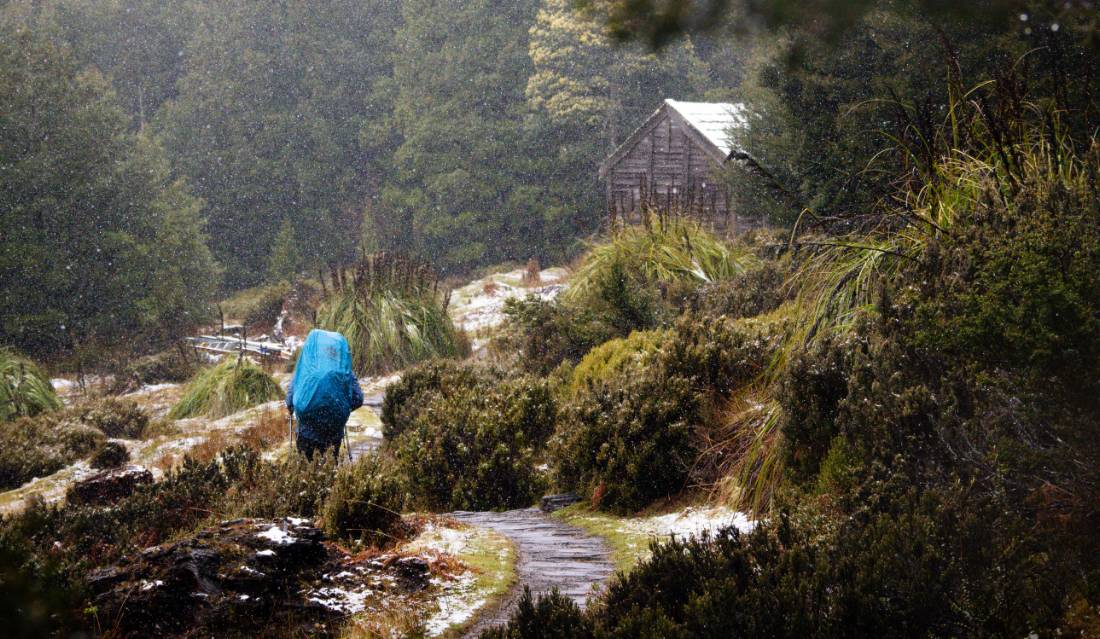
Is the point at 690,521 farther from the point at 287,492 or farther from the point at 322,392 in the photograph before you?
the point at 322,392

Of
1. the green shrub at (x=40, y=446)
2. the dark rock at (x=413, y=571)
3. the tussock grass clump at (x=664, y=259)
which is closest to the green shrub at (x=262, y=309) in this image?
the green shrub at (x=40, y=446)

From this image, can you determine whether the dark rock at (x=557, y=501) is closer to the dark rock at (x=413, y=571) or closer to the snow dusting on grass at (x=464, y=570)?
the snow dusting on grass at (x=464, y=570)

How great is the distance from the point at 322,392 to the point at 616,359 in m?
2.92

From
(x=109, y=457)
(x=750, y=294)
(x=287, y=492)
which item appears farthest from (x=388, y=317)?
(x=287, y=492)

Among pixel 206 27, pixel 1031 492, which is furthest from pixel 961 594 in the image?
pixel 206 27

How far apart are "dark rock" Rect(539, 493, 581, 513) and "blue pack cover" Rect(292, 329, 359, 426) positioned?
7.07 feet

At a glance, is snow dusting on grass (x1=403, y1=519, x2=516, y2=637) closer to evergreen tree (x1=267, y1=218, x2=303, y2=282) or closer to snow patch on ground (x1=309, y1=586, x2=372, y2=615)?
snow patch on ground (x1=309, y1=586, x2=372, y2=615)

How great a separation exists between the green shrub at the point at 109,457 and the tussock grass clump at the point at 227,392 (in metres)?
4.28

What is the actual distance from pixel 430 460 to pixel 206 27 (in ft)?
153

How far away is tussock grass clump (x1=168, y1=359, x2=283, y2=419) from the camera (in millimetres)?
15141

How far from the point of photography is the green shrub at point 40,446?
10.5 metres

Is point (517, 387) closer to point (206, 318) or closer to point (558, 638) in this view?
point (558, 638)

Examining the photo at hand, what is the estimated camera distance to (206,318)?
110ft

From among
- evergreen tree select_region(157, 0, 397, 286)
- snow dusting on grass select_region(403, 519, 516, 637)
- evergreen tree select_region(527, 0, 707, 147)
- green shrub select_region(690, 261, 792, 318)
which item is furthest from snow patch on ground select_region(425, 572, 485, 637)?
evergreen tree select_region(157, 0, 397, 286)
